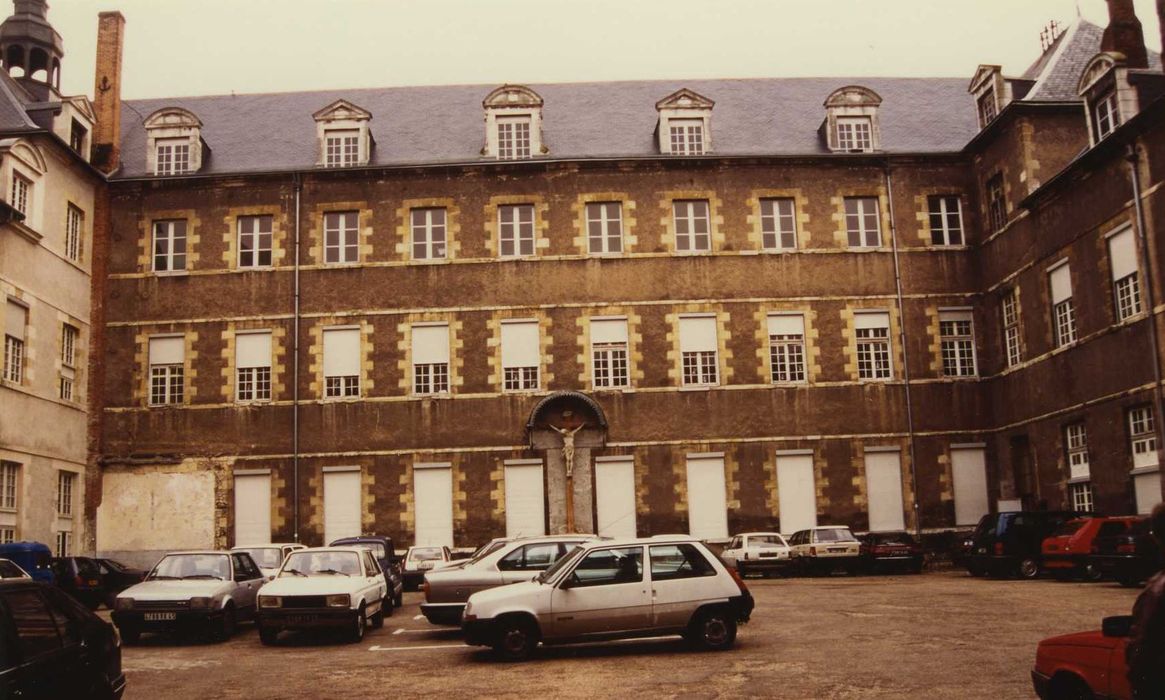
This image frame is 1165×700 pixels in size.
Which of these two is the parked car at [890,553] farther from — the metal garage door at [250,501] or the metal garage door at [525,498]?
the metal garage door at [250,501]

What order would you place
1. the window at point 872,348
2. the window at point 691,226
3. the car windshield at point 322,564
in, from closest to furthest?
the car windshield at point 322,564 → the window at point 872,348 → the window at point 691,226

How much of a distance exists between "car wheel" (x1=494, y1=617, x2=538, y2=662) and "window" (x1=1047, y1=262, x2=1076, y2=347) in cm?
1946

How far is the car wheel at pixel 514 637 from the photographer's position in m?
13.9

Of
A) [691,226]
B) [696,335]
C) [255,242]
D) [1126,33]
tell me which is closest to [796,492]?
[696,335]

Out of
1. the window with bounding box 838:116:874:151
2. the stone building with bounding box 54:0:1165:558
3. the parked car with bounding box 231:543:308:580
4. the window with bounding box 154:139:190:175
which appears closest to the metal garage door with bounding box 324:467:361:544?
the stone building with bounding box 54:0:1165:558

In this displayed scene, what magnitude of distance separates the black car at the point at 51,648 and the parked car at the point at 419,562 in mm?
19372

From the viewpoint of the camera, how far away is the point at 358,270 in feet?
109

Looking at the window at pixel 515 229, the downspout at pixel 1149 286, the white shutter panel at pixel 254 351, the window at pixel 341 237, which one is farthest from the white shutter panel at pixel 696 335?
the white shutter panel at pixel 254 351

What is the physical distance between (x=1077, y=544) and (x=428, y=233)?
19.5 meters

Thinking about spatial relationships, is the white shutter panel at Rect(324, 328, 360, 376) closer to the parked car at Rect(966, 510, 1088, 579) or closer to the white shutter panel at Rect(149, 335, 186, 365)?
the white shutter panel at Rect(149, 335, 186, 365)

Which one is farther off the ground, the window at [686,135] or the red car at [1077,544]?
the window at [686,135]

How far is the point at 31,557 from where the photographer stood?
2283 centimetres

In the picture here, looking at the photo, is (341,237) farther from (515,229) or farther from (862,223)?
(862,223)

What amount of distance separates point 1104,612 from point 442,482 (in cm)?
1936
